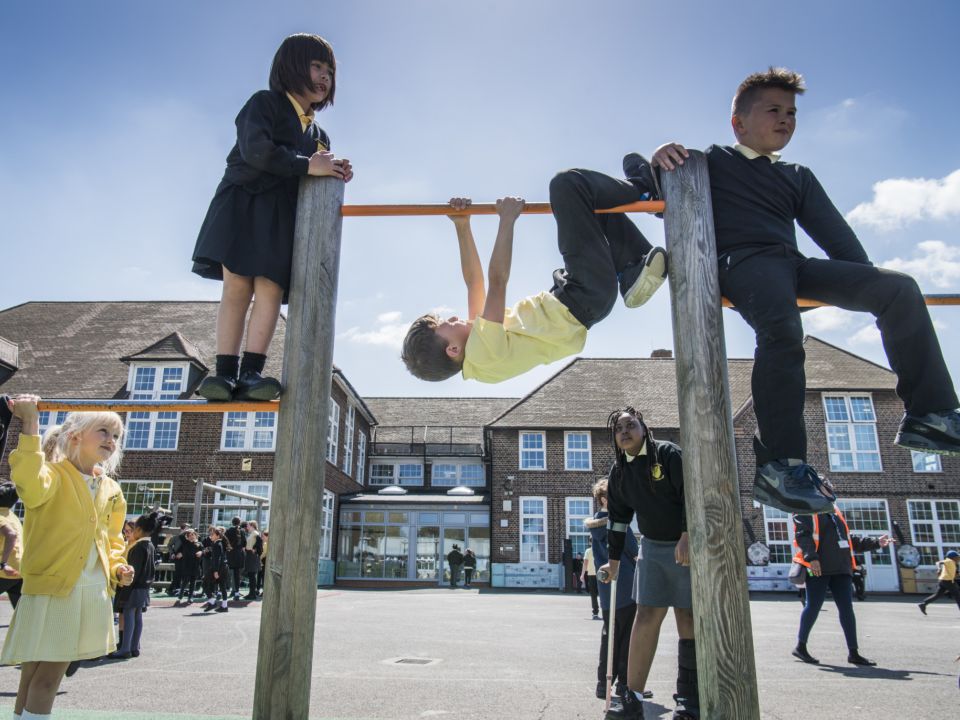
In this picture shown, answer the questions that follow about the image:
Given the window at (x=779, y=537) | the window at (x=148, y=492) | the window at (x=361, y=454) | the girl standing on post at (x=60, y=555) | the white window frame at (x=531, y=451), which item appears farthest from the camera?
the window at (x=361, y=454)

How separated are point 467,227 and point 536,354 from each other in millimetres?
716

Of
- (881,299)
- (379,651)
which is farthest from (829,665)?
(881,299)

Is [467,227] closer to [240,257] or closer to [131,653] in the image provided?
[240,257]

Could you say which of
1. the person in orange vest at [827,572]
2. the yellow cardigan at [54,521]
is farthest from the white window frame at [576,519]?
the yellow cardigan at [54,521]

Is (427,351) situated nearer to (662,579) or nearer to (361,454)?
(662,579)

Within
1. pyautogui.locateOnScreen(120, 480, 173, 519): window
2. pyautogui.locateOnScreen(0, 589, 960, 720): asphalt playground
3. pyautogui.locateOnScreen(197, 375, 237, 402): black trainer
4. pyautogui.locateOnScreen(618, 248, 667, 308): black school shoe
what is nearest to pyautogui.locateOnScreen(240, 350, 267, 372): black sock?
pyautogui.locateOnScreen(197, 375, 237, 402): black trainer

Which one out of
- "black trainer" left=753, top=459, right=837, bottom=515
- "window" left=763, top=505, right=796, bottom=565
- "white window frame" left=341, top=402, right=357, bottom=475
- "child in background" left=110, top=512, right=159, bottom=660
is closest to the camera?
"black trainer" left=753, top=459, right=837, bottom=515

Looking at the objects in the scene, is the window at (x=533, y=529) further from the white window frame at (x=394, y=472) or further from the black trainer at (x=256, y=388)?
the black trainer at (x=256, y=388)

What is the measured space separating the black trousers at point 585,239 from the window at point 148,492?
25.6m

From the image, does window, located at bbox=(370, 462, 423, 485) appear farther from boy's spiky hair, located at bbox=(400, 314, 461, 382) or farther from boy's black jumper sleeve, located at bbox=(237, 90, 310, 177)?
boy's black jumper sleeve, located at bbox=(237, 90, 310, 177)

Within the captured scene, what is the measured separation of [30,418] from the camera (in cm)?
320

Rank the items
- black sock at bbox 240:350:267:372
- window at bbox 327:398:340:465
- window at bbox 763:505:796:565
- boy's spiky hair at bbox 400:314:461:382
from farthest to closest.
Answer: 1. window at bbox 327:398:340:465
2. window at bbox 763:505:796:565
3. boy's spiky hair at bbox 400:314:461:382
4. black sock at bbox 240:350:267:372

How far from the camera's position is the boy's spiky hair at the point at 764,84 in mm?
3225

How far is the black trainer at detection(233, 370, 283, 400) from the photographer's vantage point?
2938 mm
